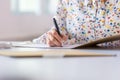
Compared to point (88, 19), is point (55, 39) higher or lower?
lower

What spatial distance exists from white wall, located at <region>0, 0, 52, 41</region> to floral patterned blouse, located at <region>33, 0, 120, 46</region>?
0.77 metres

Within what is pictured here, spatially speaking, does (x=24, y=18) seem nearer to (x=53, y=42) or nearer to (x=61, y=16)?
(x=61, y=16)

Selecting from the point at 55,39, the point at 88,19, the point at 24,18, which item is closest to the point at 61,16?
the point at 88,19

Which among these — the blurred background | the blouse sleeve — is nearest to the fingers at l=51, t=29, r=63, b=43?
the blouse sleeve

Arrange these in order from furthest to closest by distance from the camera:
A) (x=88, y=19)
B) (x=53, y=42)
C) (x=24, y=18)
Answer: (x=24, y=18), (x=88, y=19), (x=53, y=42)

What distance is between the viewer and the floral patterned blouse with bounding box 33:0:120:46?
4.26 feet

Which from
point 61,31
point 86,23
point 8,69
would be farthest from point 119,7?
point 8,69

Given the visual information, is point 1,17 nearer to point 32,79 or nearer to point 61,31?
point 61,31

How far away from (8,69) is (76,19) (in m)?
1.03

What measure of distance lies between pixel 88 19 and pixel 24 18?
948 millimetres

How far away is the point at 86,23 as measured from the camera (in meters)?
1.39

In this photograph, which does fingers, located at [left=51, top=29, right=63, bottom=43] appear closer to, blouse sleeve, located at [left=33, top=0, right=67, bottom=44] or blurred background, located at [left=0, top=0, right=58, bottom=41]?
blouse sleeve, located at [left=33, top=0, right=67, bottom=44]

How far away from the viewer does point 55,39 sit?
1.24 m

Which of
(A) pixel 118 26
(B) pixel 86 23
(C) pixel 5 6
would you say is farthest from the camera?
(C) pixel 5 6
